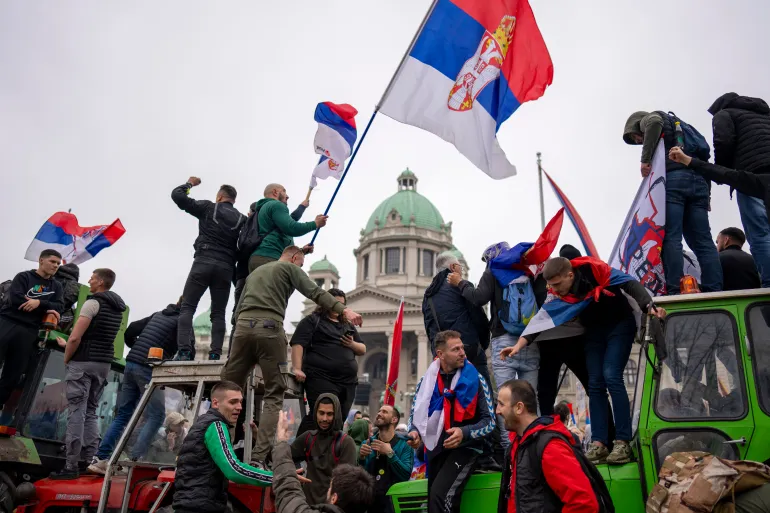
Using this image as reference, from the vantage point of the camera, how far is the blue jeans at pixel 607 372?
462cm

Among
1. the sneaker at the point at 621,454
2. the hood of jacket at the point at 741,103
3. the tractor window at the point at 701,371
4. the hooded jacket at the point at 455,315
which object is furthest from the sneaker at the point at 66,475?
the hood of jacket at the point at 741,103

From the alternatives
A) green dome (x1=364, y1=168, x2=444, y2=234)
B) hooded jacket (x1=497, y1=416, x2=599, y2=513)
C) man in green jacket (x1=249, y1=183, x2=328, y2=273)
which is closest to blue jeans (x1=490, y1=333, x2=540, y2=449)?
hooded jacket (x1=497, y1=416, x2=599, y2=513)

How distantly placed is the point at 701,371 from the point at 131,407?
18.8 ft

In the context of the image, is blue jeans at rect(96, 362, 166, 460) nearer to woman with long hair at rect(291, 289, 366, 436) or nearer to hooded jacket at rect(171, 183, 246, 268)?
woman with long hair at rect(291, 289, 366, 436)

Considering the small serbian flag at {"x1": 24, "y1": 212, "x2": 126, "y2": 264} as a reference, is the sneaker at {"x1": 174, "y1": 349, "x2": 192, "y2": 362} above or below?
below

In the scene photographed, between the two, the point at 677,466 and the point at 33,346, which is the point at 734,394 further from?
the point at 33,346

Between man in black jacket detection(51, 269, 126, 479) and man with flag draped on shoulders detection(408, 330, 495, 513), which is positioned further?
man in black jacket detection(51, 269, 126, 479)

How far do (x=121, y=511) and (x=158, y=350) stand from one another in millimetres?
1340

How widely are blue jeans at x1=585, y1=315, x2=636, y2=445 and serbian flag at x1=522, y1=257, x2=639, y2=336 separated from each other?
27 centimetres

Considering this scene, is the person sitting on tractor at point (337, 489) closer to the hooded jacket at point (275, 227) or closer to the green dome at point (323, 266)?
the hooded jacket at point (275, 227)

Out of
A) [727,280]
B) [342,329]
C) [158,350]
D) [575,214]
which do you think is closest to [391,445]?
[342,329]

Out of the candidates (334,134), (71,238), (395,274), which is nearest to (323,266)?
(395,274)

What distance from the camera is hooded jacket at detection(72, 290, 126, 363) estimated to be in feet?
21.6

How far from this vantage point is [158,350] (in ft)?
18.6
